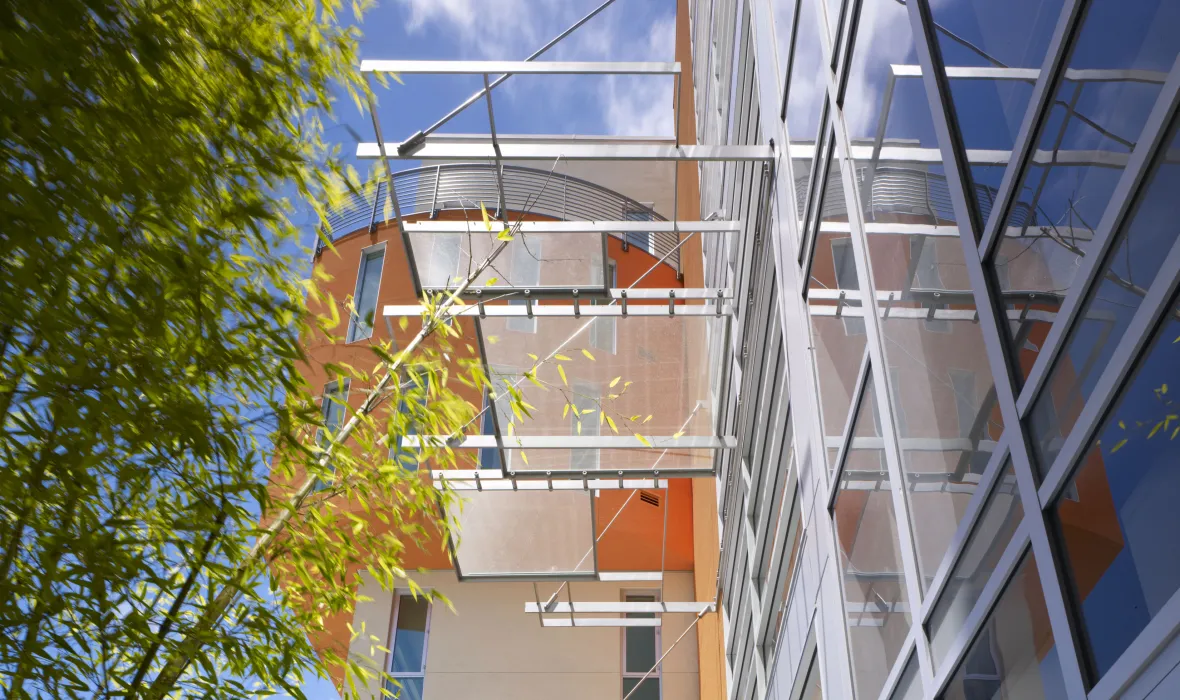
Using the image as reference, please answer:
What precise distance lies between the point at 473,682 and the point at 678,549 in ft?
9.80

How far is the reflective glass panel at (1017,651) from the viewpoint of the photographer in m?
1.86

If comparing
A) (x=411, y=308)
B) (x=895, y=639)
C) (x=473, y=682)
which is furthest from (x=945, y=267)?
(x=473, y=682)

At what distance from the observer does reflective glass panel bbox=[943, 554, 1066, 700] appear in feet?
6.09

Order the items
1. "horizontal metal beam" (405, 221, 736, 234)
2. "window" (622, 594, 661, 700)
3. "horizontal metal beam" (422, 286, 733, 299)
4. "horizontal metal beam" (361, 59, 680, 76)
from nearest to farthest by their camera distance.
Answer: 1. "horizontal metal beam" (361, 59, 680, 76)
2. "horizontal metal beam" (405, 221, 736, 234)
3. "horizontal metal beam" (422, 286, 733, 299)
4. "window" (622, 594, 661, 700)

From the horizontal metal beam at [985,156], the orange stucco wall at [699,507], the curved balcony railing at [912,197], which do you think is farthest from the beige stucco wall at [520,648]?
the horizontal metal beam at [985,156]

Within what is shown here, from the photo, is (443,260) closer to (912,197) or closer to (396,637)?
(912,197)

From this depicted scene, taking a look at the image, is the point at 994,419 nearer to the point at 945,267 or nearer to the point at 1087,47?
the point at 945,267

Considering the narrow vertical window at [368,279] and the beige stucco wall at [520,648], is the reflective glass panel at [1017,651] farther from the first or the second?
the narrow vertical window at [368,279]

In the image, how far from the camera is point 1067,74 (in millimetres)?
1733

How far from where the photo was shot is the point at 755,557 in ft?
21.8

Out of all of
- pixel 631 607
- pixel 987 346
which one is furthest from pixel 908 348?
pixel 631 607

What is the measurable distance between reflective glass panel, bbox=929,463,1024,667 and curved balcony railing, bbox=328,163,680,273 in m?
7.83

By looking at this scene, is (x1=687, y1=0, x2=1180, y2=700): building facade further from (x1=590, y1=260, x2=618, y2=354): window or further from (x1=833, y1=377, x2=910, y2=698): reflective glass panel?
(x1=590, y1=260, x2=618, y2=354): window

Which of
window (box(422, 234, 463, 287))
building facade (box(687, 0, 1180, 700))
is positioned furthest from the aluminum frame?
building facade (box(687, 0, 1180, 700))
